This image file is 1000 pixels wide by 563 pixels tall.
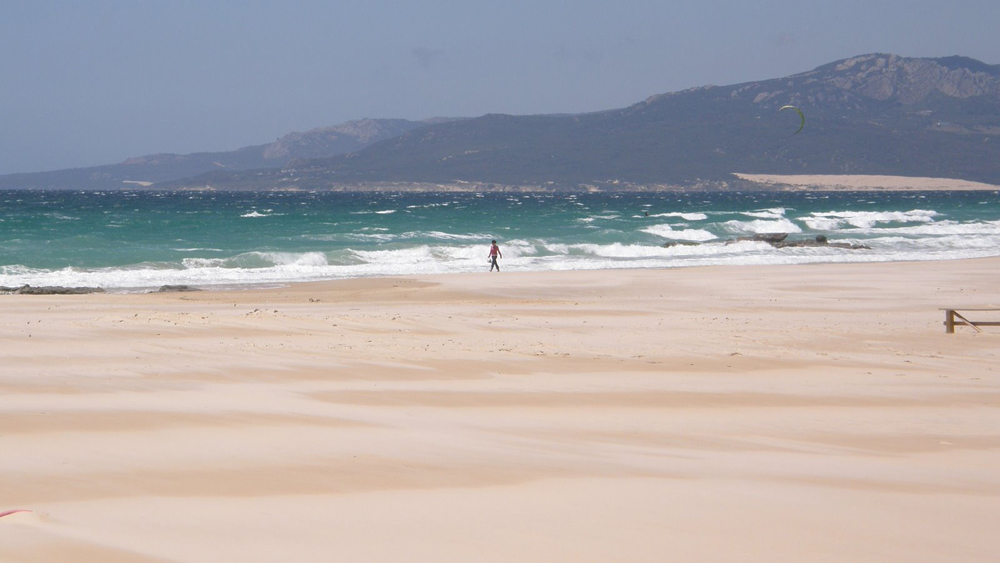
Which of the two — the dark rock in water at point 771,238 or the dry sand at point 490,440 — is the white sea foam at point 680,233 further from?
the dry sand at point 490,440

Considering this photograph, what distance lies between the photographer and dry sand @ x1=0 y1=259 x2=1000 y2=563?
16.3 ft

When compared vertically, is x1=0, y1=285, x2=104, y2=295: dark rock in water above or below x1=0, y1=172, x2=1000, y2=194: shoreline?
below

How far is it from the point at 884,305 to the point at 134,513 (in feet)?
53.1

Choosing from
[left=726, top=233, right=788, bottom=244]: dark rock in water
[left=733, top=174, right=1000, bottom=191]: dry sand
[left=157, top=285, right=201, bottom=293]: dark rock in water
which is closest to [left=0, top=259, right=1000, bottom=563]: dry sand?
[left=157, top=285, right=201, bottom=293]: dark rock in water

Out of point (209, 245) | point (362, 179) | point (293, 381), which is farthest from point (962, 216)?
point (362, 179)

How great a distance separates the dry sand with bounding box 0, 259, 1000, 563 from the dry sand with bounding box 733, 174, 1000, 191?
166340 mm

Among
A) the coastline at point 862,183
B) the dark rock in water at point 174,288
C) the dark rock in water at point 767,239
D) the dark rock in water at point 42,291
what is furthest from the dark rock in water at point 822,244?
the coastline at point 862,183

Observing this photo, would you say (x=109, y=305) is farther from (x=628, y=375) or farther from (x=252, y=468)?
(x=252, y=468)

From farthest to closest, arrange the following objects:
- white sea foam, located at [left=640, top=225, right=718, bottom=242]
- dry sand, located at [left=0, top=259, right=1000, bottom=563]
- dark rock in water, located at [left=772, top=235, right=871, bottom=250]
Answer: white sea foam, located at [left=640, top=225, right=718, bottom=242]
dark rock in water, located at [left=772, top=235, right=871, bottom=250]
dry sand, located at [left=0, top=259, right=1000, bottom=563]

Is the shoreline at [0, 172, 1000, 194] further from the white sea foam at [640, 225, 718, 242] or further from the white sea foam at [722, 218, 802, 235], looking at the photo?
the white sea foam at [640, 225, 718, 242]

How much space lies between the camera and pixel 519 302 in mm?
18891

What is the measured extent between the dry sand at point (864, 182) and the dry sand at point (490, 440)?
546 ft

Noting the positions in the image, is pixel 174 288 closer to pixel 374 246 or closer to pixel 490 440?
pixel 374 246

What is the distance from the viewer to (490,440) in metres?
7.12
